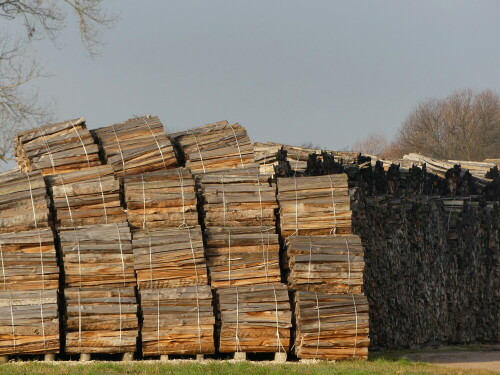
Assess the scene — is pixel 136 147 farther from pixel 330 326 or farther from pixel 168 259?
pixel 330 326

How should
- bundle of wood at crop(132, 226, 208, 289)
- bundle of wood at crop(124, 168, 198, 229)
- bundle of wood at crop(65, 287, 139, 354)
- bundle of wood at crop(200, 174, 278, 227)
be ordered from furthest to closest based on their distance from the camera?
bundle of wood at crop(200, 174, 278, 227) < bundle of wood at crop(124, 168, 198, 229) < bundle of wood at crop(132, 226, 208, 289) < bundle of wood at crop(65, 287, 139, 354)

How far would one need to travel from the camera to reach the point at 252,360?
583 inches

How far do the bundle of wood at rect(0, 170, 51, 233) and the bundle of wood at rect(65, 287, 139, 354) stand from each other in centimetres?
119

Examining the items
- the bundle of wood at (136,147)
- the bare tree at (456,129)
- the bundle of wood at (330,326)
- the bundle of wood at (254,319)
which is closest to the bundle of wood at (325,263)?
the bundle of wood at (330,326)

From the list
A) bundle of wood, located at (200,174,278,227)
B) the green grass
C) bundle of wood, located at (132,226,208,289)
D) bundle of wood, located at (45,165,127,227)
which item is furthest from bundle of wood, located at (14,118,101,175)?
the green grass

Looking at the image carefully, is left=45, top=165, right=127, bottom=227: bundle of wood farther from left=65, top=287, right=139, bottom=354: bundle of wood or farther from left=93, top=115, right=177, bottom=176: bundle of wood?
left=65, top=287, right=139, bottom=354: bundle of wood

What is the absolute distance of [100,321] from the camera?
45.8 feet

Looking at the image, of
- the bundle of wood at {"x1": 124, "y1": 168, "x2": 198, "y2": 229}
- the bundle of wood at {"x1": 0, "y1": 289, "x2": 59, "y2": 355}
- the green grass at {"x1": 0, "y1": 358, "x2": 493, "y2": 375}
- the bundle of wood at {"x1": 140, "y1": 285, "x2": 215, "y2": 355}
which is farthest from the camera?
the bundle of wood at {"x1": 124, "y1": 168, "x2": 198, "y2": 229}

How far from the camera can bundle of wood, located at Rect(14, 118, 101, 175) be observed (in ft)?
49.2

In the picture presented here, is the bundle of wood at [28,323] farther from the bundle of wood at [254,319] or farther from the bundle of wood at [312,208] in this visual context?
the bundle of wood at [312,208]

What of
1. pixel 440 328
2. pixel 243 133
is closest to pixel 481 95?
pixel 440 328

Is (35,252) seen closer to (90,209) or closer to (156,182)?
(90,209)

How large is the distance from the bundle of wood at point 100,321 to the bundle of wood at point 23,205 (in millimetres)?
1187

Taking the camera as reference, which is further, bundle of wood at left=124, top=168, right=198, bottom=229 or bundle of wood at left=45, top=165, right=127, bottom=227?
bundle of wood at left=124, top=168, right=198, bottom=229
